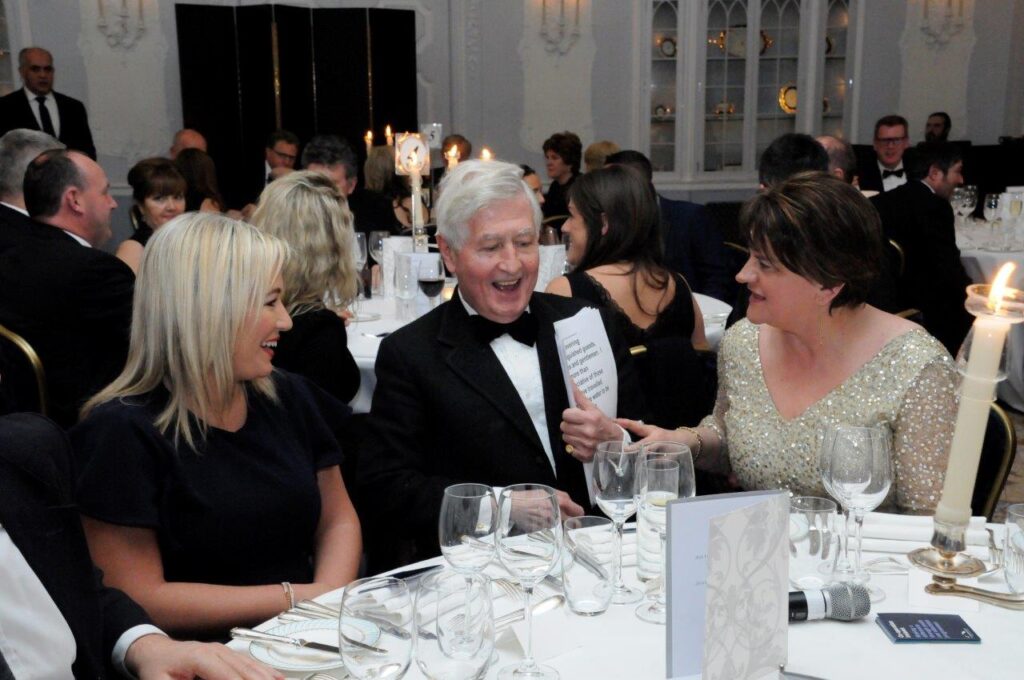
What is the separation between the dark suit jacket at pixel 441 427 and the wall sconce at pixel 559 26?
25.6 feet

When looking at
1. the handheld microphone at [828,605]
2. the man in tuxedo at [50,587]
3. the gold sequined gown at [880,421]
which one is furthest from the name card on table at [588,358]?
the man in tuxedo at [50,587]

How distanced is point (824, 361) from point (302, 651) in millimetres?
1288

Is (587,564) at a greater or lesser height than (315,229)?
lesser

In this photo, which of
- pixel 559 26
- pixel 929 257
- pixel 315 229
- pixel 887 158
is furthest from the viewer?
pixel 559 26

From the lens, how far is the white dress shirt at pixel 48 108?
7.71 m

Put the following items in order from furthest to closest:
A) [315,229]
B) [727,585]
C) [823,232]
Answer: [315,229] < [823,232] < [727,585]

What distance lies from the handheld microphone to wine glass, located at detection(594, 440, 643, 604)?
240 millimetres

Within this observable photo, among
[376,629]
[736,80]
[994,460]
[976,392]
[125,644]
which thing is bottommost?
[125,644]

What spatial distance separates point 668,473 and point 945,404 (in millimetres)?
795

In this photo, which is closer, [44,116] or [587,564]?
[587,564]

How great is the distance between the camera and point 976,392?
54.0 inches

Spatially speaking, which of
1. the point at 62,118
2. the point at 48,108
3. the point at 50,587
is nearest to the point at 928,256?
the point at 50,587

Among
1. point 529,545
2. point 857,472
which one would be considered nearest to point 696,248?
point 857,472

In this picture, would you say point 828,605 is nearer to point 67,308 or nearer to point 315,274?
point 315,274
